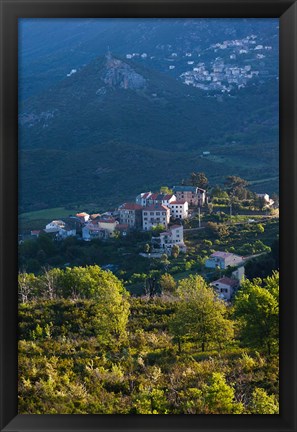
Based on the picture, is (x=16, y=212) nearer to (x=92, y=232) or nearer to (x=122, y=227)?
(x=122, y=227)

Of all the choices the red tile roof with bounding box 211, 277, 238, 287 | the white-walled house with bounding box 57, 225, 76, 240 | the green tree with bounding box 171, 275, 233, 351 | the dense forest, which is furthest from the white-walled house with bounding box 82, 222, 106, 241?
the green tree with bounding box 171, 275, 233, 351

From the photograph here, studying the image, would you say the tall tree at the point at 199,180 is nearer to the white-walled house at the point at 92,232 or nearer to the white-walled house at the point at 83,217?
the white-walled house at the point at 83,217

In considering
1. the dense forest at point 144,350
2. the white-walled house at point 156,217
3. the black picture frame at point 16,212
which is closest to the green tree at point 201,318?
the dense forest at point 144,350

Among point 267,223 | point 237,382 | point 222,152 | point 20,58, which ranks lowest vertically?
point 237,382

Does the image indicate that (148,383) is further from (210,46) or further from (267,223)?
(210,46)

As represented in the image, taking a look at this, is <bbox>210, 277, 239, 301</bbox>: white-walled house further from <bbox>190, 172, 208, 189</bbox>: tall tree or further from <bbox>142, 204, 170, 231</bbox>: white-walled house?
<bbox>190, 172, 208, 189</bbox>: tall tree
